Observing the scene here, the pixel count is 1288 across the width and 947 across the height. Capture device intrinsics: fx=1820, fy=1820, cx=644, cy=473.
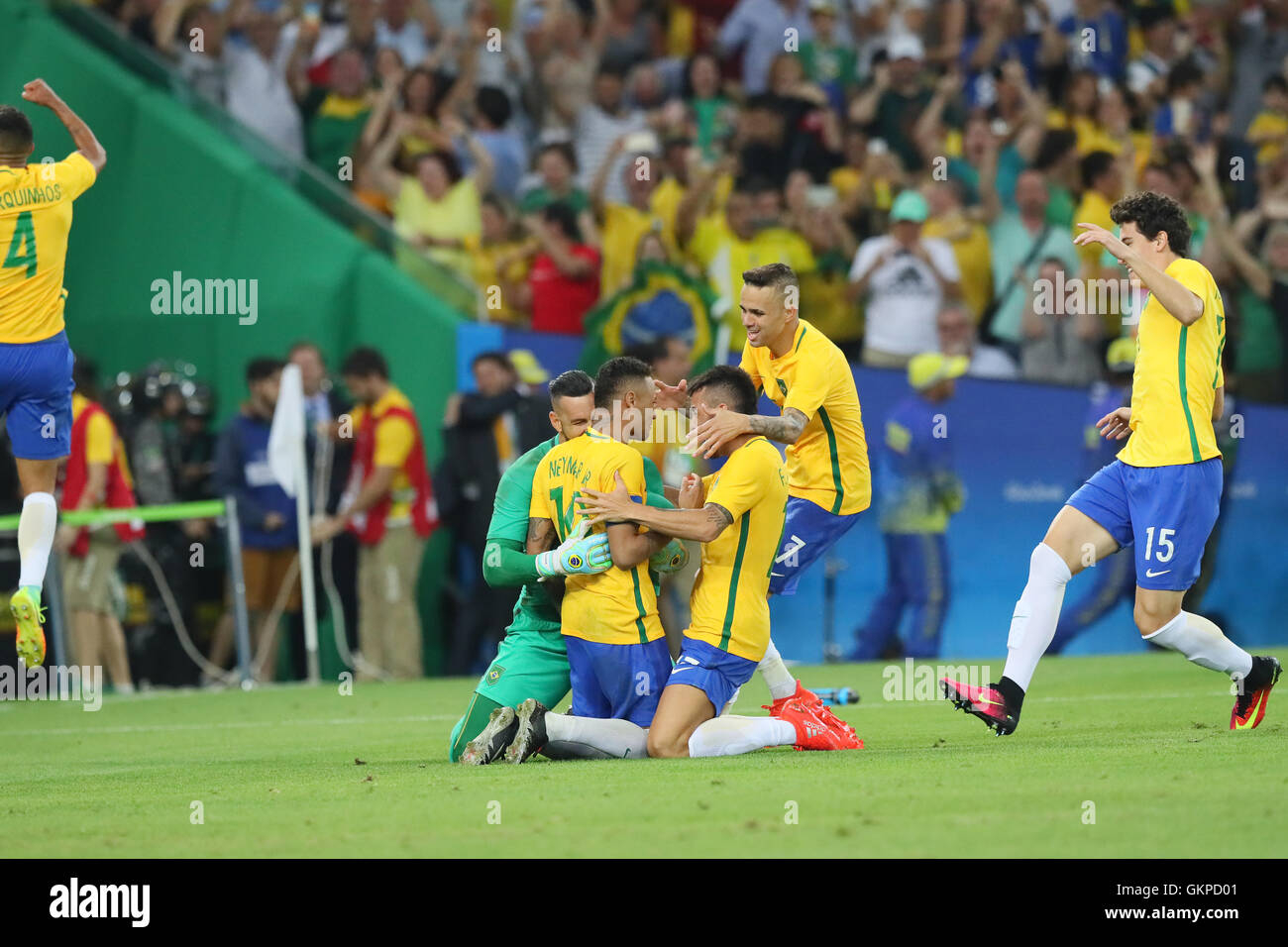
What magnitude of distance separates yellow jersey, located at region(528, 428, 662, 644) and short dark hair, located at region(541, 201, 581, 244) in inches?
337

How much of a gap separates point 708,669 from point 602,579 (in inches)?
23.6

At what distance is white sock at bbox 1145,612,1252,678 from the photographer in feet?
26.6

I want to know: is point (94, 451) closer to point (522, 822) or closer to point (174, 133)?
point (174, 133)

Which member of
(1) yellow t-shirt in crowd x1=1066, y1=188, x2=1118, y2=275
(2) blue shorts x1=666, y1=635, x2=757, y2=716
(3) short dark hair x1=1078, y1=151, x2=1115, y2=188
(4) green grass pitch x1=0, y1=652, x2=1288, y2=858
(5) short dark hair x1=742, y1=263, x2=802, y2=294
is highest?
(3) short dark hair x1=1078, y1=151, x2=1115, y2=188

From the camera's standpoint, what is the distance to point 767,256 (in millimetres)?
16094

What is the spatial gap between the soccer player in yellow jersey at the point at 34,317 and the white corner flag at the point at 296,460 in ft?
16.9

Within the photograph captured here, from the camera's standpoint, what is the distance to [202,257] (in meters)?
16.8

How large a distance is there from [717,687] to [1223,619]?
929 centimetres

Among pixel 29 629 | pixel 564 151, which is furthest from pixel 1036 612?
pixel 564 151

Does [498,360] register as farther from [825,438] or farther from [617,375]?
[617,375]

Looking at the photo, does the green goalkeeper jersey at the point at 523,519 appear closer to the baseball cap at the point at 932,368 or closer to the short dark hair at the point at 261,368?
the baseball cap at the point at 932,368

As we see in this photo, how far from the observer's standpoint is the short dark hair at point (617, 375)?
788 centimetres

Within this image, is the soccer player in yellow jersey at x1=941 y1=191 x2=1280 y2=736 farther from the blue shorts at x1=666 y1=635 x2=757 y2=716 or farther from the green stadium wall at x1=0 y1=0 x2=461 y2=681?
the green stadium wall at x1=0 y1=0 x2=461 y2=681

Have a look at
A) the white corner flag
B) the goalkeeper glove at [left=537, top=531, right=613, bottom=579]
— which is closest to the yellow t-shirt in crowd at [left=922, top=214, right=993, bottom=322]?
the white corner flag
